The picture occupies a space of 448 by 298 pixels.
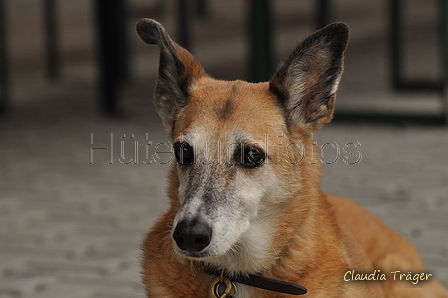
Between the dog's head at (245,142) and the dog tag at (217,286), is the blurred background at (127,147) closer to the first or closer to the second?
the dog tag at (217,286)

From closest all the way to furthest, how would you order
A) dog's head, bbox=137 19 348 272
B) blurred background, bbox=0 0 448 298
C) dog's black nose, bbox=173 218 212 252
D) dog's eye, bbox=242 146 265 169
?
1. dog's black nose, bbox=173 218 212 252
2. dog's head, bbox=137 19 348 272
3. dog's eye, bbox=242 146 265 169
4. blurred background, bbox=0 0 448 298

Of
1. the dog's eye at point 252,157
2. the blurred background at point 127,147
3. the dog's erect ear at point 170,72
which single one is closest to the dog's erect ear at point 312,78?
the dog's eye at point 252,157

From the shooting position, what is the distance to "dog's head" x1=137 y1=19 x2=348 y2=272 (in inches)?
98.1

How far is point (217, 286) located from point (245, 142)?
0.59 metres

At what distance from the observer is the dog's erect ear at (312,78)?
2.67m

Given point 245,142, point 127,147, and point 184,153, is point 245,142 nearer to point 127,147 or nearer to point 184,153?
point 184,153

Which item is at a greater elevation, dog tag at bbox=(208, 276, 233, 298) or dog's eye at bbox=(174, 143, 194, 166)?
dog's eye at bbox=(174, 143, 194, 166)

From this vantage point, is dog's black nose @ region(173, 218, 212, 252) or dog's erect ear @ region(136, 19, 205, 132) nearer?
dog's black nose @ region(173, 218, 212, 252)

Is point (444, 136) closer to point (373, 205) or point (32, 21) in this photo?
point (373, 205)

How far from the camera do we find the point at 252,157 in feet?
8.55

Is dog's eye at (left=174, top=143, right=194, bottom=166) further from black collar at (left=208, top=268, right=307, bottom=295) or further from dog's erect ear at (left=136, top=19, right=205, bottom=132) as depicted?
black collar at (left=208, top=268, right=307, bottom=295)

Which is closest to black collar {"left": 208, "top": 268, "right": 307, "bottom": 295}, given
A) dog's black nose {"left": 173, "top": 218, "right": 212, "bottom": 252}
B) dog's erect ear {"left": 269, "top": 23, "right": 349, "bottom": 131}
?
dog's black nose {"left": 173, "top": 218, "right": 212, "bottom": 252}

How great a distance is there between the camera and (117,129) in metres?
7.95

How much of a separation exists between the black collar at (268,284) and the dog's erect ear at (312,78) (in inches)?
26.4
